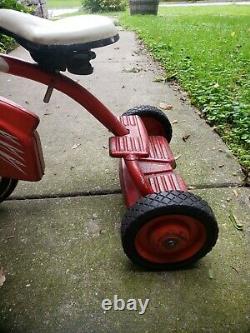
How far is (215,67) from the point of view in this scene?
406 centimetres

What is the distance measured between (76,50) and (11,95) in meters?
2.35

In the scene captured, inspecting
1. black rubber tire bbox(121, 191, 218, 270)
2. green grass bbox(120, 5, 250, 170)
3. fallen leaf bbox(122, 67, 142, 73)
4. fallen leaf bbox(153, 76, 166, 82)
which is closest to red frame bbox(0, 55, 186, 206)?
black rubber tire bbox(121, 191, 218, 270)

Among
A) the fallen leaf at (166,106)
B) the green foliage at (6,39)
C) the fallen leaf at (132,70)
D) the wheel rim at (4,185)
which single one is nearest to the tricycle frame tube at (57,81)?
the wheel rim at (4,185)

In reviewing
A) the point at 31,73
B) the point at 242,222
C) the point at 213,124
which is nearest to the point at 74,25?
the point at 31,73

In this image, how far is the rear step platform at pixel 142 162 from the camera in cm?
157

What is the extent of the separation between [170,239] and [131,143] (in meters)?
0.49

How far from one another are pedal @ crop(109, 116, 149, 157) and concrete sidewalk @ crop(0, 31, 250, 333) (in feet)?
1.27

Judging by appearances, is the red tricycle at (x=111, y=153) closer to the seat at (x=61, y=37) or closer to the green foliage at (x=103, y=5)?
the seat at (x=61, y=37)

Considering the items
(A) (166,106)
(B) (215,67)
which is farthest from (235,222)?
(B) (215,67)

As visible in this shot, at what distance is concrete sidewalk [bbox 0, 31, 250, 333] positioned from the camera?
52.4 inches

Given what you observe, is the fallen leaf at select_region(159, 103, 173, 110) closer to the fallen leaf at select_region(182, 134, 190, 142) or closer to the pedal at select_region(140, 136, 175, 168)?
the fallen leaf at select_region(182, 134, 190, 142)

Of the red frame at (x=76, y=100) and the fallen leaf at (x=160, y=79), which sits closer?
the red frame at (x=76, y=100)

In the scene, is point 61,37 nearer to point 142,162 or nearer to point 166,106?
point 142,162

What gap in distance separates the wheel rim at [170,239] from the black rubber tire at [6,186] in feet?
2.49
